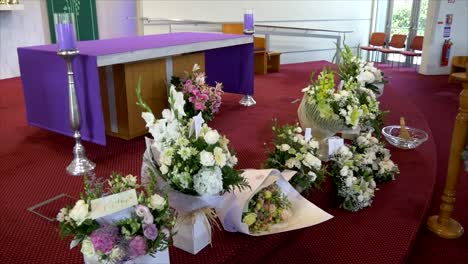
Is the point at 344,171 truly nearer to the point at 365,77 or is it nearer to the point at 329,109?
the point at 329,109

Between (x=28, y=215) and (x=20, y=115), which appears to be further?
(x=20, y=115)

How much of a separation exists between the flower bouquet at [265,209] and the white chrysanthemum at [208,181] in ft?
0.87

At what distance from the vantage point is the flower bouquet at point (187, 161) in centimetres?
148

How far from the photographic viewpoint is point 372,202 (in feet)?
8.40

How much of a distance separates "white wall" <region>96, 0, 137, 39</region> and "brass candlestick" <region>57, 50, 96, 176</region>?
13.2 feet

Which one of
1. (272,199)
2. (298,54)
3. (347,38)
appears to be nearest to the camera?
(272,199)

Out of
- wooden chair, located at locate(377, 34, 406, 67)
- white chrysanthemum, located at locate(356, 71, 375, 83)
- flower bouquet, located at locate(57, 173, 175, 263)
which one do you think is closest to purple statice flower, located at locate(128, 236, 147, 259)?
flower bouquet, located at locate(57, 173, 175, 263)

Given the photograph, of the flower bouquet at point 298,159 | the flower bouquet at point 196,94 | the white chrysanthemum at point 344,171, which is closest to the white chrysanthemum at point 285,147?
the flower bouquet at point 298,159

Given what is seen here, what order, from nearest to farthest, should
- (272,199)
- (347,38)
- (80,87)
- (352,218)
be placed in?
(272,199), (352,218), (80,87), (347,38)

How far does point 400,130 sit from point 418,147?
0.64ft

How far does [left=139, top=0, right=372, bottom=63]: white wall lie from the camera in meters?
6.34

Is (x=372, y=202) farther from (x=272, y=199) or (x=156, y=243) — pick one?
(x=156, y=243)

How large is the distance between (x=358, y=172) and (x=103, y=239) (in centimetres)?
166

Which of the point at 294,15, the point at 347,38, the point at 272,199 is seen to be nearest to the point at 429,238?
the point at 272,199
